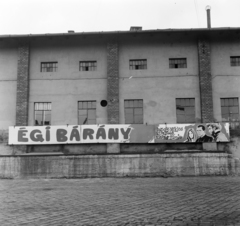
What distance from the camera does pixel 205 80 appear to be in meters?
21.1

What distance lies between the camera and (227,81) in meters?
21.2

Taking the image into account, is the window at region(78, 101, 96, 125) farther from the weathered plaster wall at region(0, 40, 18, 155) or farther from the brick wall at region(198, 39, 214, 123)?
the brick wall at region(198, 39, 214, 123)

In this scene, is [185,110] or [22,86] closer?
[185,110]

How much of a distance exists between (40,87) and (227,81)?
13.4 metres

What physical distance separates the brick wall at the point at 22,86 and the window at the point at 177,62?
10.5 meters

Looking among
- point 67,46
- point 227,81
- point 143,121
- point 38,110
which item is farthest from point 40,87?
point 227,81

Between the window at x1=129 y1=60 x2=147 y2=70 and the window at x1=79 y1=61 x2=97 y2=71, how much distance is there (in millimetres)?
2642

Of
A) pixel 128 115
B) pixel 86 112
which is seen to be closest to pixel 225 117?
pixel 128 115

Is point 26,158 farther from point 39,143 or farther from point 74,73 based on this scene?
point 74,73

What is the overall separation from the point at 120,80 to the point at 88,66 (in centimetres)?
262

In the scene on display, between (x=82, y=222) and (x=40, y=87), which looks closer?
A: (x=82, y=222)

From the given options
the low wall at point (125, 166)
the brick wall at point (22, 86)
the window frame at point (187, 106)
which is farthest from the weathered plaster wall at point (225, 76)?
the brick wall at point (22, 86)

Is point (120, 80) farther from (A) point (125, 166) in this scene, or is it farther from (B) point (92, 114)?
→ (A) point (125, 166)

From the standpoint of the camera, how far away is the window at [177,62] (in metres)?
21.8
